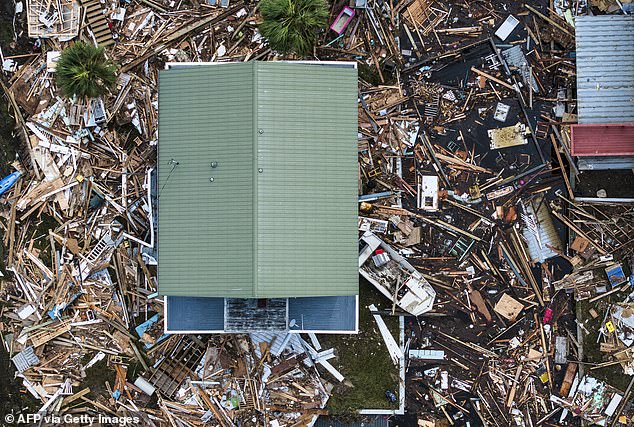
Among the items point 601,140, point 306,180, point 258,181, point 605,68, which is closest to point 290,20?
point 306,180

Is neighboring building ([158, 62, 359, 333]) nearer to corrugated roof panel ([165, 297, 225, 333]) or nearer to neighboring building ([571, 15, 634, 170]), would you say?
corrugated roof panel ([165, 297, 225, 333])

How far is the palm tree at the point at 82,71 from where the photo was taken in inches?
767

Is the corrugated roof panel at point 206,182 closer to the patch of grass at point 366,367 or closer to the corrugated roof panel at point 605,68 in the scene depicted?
the patch of grass at point 366,367

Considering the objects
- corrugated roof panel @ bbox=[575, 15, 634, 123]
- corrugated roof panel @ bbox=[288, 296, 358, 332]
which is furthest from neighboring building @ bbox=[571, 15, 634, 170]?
corrugated roof panel @ bbox=[288, 296, 358, 332]

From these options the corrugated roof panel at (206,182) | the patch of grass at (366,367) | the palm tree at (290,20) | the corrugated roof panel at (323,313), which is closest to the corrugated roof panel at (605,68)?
the palm tree at (290,20)

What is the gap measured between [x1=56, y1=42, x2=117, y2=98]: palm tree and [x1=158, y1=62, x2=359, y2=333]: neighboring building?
11.1ft

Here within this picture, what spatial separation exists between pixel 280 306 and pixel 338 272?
7.64 ft

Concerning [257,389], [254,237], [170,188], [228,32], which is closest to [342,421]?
[257,389]

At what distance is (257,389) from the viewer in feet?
68.4

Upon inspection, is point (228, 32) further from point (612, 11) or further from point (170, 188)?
point (612, 11)

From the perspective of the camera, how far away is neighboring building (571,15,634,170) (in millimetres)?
20250

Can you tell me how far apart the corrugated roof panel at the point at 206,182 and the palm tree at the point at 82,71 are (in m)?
3.33

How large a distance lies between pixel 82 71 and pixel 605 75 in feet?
61.6

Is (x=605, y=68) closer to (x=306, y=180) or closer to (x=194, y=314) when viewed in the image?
(x=306, y=180)
